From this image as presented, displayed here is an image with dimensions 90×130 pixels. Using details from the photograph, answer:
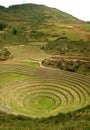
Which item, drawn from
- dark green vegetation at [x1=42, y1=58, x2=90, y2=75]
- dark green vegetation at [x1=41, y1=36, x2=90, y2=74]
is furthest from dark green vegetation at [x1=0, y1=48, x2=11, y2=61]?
dark green vegetation at [x1=42, y1=58, x2=90, y2=75]

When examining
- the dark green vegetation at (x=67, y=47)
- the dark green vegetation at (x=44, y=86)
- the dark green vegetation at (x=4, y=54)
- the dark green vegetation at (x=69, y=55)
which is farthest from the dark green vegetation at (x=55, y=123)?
the dark green vegetation at (x=67, y=47)

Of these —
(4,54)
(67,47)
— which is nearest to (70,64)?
(67,47)

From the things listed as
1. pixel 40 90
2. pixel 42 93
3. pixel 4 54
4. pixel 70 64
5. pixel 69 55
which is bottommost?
pixel 42 93

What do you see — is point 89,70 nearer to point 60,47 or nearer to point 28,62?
point 28,62

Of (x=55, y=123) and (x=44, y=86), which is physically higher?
(x=44, y=86)

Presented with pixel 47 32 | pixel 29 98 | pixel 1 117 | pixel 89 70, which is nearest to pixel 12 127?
pixel 1 117

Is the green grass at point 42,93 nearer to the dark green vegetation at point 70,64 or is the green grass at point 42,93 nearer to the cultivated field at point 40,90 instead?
the cultivated field at point 40,90

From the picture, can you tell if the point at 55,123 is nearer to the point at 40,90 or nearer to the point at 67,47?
Answer: the point at 40,90

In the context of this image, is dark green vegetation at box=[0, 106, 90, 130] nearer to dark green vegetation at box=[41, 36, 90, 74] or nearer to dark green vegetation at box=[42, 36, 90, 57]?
dark green vegetation at box=[41, 36, 90, 74]
